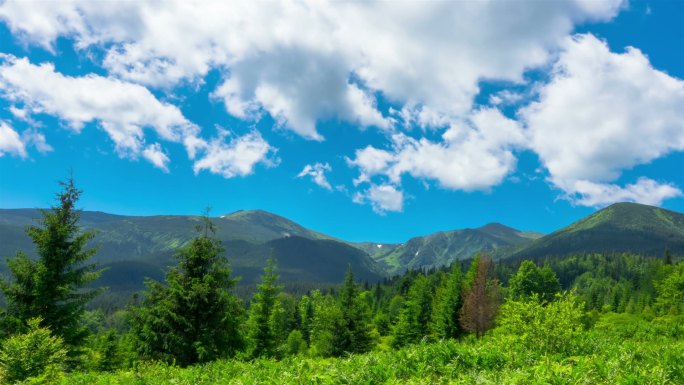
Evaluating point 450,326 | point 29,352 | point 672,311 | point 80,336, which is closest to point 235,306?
point 80,336

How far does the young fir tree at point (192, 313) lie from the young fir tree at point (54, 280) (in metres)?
3.34

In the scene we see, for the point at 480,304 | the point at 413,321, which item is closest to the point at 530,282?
the point at 413,321

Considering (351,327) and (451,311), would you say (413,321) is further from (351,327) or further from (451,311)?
(351,327)

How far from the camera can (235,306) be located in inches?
1012

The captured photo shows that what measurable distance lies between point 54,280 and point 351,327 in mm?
31726

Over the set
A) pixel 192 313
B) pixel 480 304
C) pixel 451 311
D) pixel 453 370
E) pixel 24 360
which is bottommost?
pixel 451 311

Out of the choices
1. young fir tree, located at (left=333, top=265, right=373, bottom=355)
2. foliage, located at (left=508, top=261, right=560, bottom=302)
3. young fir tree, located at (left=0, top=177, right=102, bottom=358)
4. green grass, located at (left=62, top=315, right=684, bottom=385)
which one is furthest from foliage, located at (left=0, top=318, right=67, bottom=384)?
foliage, located at (left=508, top=261, right=560, bottom=302)

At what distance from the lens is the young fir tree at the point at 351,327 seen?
4712cm

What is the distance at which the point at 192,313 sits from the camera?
24.8 metres

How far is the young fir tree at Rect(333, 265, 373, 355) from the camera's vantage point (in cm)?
4712

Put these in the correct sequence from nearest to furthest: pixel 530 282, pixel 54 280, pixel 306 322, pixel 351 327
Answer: pixel 54 280 < pixel 351 327 < pixel 306 322 < pixel 530 282

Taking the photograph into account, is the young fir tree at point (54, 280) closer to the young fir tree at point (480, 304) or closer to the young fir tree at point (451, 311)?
the young fir tree at point (480, 304)

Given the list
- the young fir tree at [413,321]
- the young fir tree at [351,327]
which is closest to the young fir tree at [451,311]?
the young fir tree at [413,321]

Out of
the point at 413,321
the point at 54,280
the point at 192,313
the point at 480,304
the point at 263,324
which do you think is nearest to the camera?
the point at 54,280
